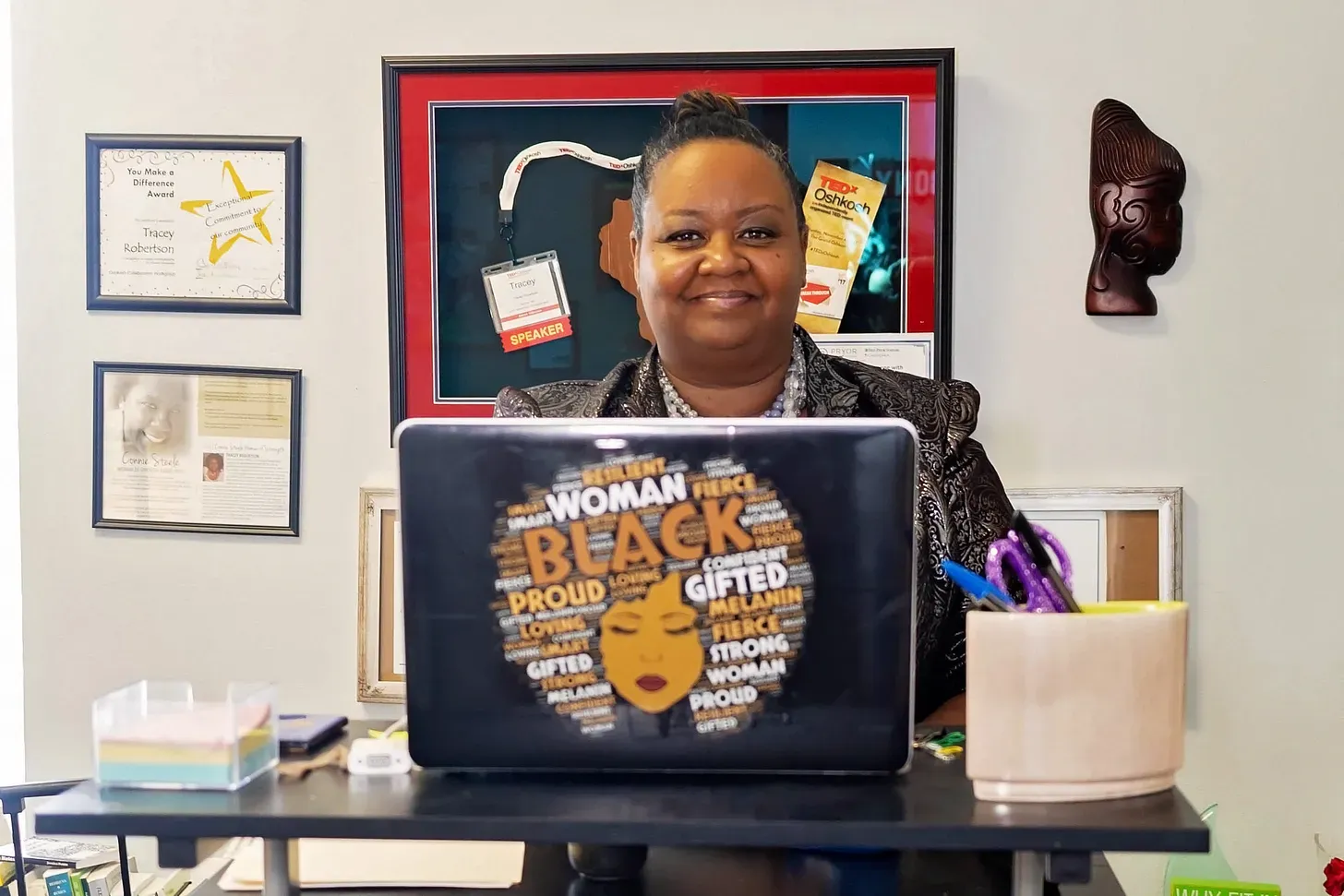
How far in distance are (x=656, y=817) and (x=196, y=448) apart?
1.56 m

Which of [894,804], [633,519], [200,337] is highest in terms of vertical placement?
[200,337]

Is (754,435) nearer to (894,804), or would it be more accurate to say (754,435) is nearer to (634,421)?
(634,421)

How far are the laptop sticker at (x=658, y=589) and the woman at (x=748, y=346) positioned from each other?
514mm

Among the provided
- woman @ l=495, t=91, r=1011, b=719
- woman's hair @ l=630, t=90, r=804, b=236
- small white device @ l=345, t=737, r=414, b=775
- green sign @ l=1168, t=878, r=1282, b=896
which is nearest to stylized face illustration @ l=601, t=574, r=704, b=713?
small white device @ l=345, t=737, r=414, b=775

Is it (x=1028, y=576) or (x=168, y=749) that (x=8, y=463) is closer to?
(x=168, y=749)

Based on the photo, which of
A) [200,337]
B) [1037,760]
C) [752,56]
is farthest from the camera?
[200,337]

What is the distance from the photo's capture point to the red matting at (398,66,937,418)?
1808 millimetres

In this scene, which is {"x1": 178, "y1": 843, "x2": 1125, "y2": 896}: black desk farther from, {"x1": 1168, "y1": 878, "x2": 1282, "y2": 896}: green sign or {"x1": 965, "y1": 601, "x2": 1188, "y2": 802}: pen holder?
{"x1": 1168, "y1": 878, "x2": 1282, "y2": 896}: green sign

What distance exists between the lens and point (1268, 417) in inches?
71.8

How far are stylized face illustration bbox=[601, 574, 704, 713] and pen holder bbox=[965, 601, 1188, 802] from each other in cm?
16

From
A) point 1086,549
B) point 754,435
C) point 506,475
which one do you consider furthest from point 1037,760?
point 1086,549

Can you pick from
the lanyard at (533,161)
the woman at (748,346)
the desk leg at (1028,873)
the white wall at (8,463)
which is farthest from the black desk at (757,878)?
the white wall at (8,463)

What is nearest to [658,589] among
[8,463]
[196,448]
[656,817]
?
[656,817]

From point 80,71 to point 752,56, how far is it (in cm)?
116
